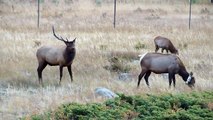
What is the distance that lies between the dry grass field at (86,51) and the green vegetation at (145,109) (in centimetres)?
226

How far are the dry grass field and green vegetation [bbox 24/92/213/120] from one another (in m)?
2.26

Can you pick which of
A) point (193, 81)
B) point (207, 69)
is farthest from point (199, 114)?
point (207, 69)

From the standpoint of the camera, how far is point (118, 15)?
39.4 metres

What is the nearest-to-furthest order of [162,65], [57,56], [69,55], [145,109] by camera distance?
[145,109] → [162,65] → [69,55] → [57,56]

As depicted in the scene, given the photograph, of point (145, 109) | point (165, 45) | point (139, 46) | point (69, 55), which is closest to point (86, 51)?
point (139, 46)

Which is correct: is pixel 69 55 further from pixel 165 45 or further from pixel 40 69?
pixel 165 45

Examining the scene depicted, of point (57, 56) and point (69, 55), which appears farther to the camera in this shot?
point (57, 56)

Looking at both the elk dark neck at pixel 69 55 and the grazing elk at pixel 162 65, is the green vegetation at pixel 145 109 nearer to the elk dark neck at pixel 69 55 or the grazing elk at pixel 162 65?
the grazing elk at pixel 162 65

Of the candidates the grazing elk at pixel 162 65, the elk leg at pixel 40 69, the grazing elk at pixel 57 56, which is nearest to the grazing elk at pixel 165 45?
the grazing elk at pixel 57 56

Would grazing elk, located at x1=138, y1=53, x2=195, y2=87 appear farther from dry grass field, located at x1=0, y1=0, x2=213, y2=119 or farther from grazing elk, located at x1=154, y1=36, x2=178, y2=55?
grazing elk, located at x1=154, y1=36, x2=178, y2=55

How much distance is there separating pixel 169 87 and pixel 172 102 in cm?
523

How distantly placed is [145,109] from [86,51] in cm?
1234

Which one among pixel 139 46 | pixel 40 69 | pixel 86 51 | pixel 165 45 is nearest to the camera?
pixel 40 69

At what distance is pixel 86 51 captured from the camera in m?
21.8
